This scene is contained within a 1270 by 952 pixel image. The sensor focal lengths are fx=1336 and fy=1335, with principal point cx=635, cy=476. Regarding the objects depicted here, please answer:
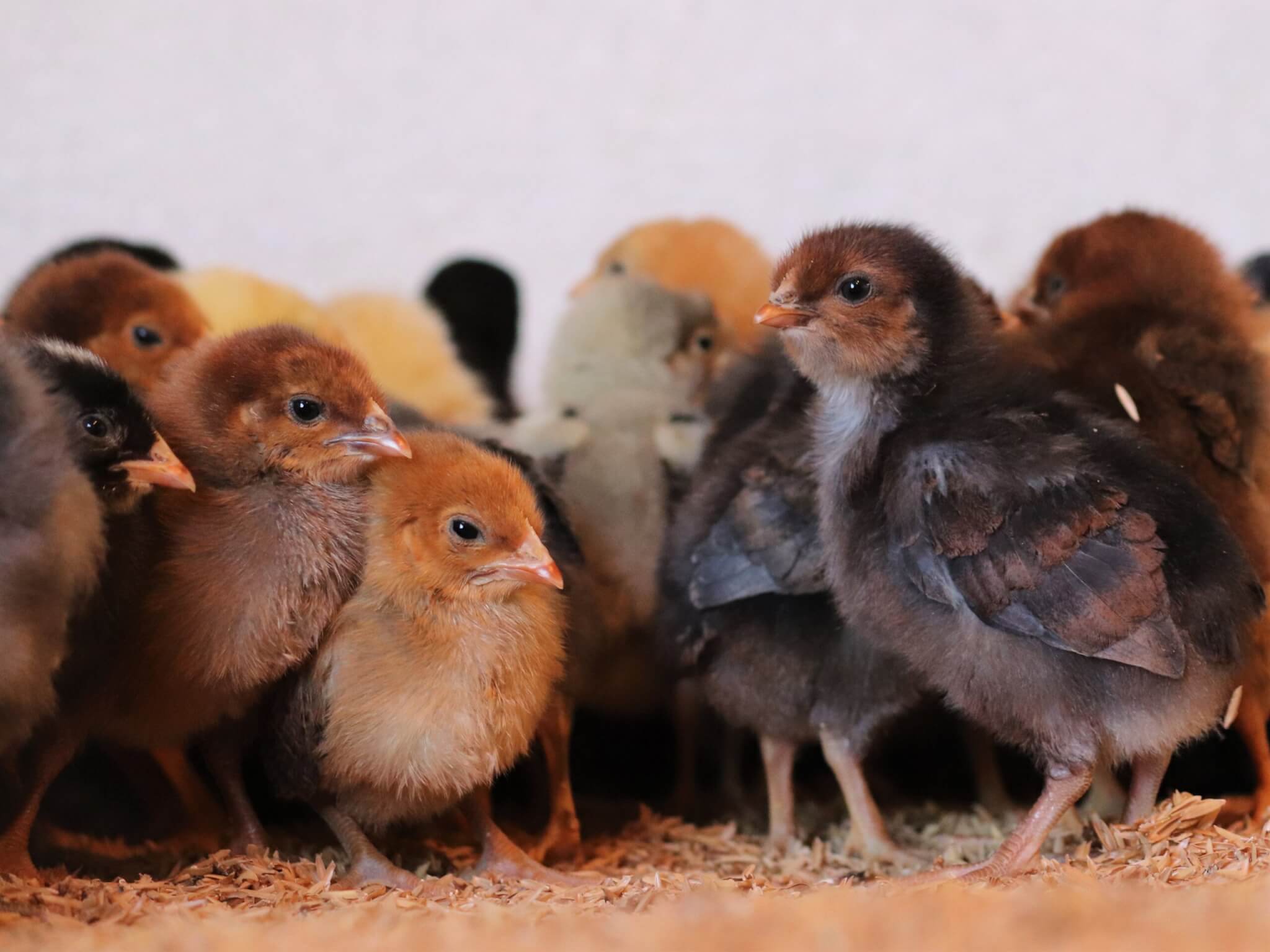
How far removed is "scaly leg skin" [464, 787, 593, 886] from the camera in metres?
2.02

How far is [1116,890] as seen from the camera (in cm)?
141

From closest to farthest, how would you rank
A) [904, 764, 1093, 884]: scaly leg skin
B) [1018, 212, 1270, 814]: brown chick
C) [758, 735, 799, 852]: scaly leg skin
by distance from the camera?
[904, 764, 1093, 884]: scaly leg skin
[1018, 212, 1270, 814]: brown chick
[758, 735, 799, 852]: scaly leg skin

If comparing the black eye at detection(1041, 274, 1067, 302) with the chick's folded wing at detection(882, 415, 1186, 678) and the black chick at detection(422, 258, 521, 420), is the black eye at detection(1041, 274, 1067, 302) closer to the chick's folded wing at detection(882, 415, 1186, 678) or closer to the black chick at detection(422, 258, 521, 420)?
the chick's folded wing at detection(882, 415, 1186, 678)

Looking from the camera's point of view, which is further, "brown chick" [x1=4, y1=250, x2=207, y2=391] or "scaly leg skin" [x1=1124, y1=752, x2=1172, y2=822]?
"brown chick" [x1=4, y1=250, x2=207, y2=391]

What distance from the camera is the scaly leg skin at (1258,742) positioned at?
2.15 m

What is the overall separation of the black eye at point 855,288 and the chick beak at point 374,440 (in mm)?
690

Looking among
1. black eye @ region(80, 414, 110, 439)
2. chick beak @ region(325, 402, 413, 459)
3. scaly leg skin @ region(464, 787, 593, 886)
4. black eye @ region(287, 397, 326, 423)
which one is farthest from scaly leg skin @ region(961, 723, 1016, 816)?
black eye @ region(80, 414, 110, 439)

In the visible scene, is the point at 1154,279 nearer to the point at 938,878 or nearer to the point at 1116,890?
the point at 938,878

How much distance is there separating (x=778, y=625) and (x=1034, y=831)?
529mm

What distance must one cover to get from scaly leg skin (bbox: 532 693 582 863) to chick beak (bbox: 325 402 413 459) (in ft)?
1.86

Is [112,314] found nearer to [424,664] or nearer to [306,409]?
[306,409]

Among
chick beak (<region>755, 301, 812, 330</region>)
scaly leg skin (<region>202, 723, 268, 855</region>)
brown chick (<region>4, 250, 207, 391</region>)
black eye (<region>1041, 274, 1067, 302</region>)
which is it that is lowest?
scaly leg skin (<region>202, 723, 268, 855</region>)

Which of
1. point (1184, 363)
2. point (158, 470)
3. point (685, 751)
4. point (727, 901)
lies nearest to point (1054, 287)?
point (1184, 363)

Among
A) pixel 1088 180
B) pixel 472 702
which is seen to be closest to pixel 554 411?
pixel 472 702
